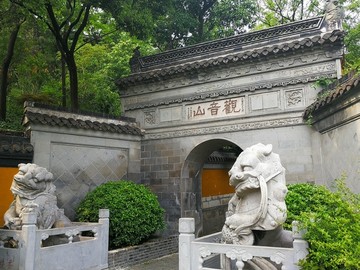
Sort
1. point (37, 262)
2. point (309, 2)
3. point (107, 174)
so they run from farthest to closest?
point (309, 2), point (107, 174), point (37, 262)

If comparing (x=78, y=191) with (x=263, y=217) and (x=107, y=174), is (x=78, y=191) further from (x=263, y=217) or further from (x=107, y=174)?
(x=263, y=217)

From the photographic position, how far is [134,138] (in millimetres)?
10031

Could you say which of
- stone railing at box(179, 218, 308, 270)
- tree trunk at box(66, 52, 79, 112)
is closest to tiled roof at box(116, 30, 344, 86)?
tree trunk at box(66, 52, 79, 112)

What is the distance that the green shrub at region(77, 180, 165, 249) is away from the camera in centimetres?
728

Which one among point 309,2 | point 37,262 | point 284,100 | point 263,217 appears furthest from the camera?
point 309,2

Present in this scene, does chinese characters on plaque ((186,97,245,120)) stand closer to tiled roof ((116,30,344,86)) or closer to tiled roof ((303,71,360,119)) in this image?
tiled roof ((116,30,344,86))

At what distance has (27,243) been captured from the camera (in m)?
5.18

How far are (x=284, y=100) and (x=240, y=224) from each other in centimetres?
493

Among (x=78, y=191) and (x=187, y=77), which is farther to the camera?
(x=187, y=77)

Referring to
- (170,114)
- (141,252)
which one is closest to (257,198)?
(141,252)

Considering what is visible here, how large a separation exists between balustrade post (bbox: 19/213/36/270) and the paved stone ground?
2211mm

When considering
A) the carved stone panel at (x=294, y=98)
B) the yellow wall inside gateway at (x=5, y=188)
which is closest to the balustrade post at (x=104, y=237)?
the yellow wall inside gateway at (x=5, y=188)

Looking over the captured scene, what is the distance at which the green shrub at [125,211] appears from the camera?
7275mm

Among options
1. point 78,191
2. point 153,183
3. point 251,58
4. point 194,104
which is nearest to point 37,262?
point 78,191
